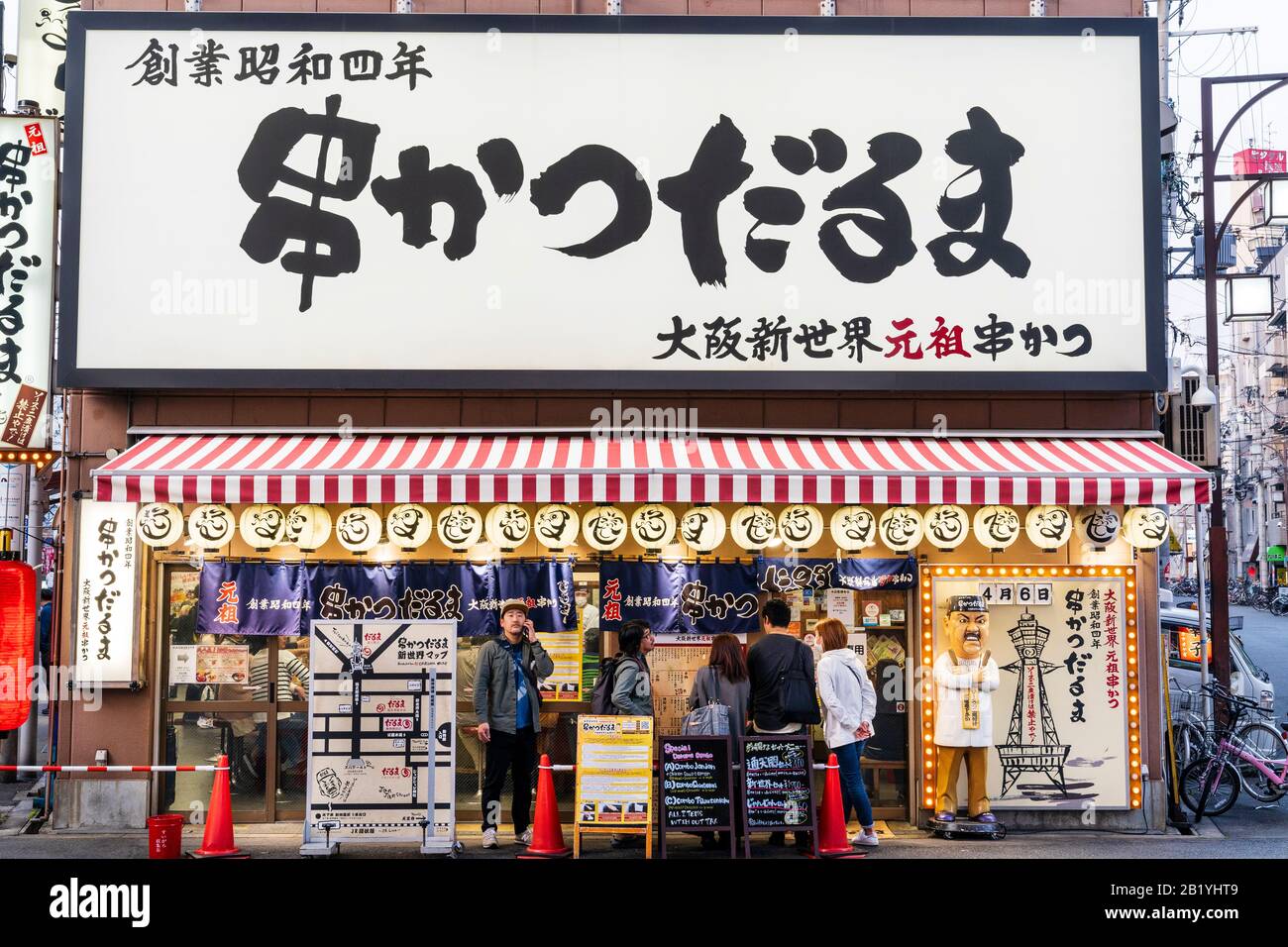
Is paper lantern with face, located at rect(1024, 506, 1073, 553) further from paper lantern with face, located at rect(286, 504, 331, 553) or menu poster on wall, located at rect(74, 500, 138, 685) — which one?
menu poster on wall, located at rect(74, 500, 138, 685)

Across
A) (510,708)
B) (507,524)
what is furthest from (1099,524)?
(510,708)

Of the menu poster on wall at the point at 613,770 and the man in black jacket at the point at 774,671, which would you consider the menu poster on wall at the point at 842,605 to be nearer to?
the man in black jacket at the point at 774,671

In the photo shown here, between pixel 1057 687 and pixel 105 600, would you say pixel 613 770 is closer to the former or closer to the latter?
pixel 1057 687

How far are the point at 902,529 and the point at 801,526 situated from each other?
3.20ft

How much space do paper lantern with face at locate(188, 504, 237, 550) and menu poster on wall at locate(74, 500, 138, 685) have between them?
2.72 ft

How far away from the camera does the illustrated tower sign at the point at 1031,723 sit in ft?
35.7

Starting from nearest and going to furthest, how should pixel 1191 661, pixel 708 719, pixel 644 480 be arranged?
pixel 708 719
pixel 644 480
pixel 1191 661

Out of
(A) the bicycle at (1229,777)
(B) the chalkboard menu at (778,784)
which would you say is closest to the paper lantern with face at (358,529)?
(B) the chalkboard menu at (778,784)

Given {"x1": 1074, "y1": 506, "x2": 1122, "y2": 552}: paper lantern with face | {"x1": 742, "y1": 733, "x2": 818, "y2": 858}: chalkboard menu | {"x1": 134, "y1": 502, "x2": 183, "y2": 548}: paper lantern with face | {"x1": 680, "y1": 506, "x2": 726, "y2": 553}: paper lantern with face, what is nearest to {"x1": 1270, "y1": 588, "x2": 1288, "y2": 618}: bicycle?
{"x1": 1074, "y1": 506, "x2": 1122, "y2": 552}: paper lantern with face

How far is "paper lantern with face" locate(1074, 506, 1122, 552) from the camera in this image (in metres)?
10.8

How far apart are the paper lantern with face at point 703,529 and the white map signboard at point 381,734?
8.06 ft

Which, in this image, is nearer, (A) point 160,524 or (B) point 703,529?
(A) point 160,524

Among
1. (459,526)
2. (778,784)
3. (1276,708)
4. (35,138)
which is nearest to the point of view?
(778,784)

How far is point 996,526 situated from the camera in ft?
35.1
